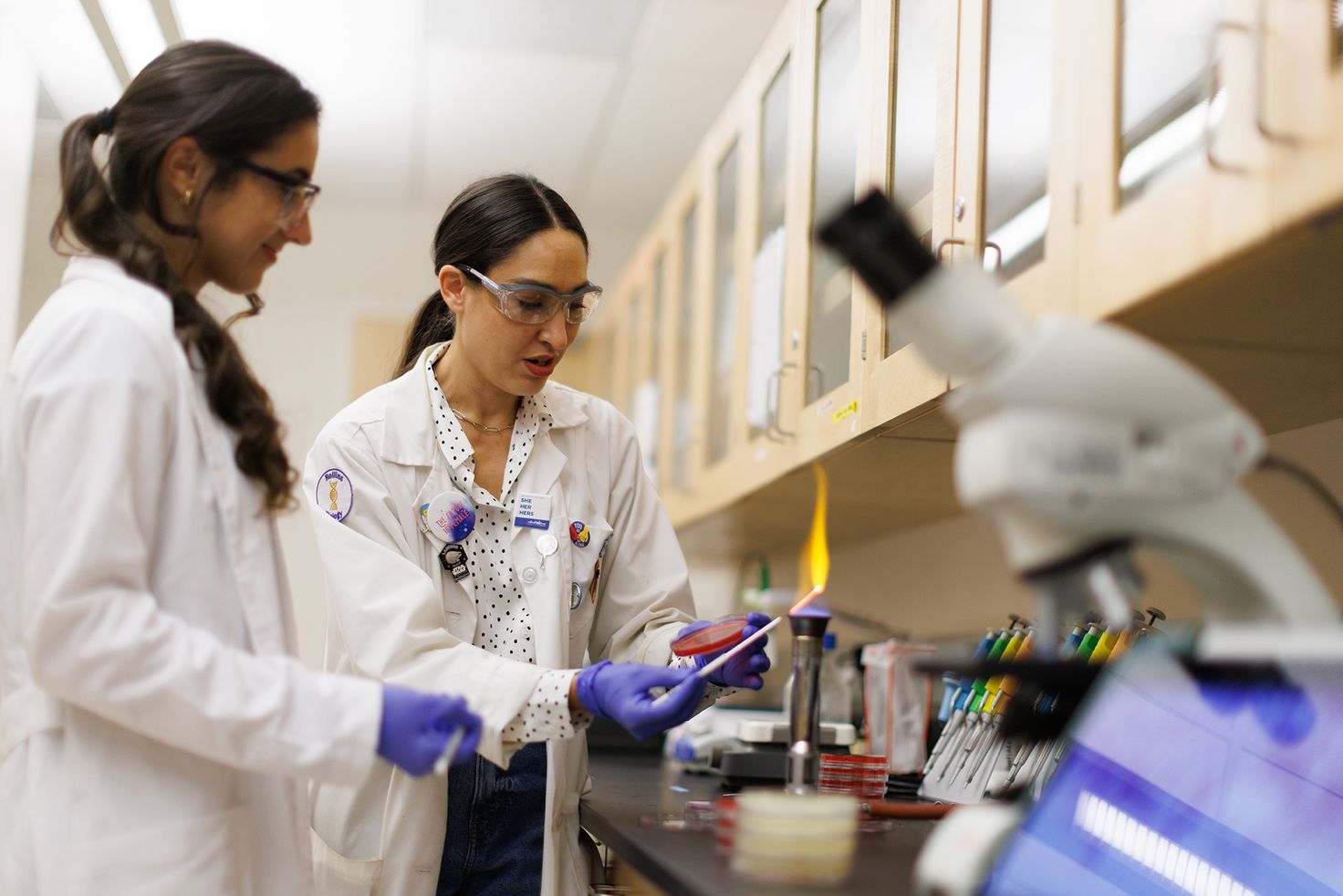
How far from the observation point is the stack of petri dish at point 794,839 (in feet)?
3.24

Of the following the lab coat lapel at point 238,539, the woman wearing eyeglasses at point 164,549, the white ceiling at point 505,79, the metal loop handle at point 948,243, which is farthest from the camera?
the white ceiling at point 505,79

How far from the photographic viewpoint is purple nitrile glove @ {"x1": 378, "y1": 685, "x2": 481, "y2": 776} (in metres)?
1.06

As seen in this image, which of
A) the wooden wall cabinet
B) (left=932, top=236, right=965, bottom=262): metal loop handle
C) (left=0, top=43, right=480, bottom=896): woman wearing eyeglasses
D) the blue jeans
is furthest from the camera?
the blue jeans

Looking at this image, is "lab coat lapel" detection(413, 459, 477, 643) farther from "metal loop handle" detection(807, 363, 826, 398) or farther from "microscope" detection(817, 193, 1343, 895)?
"microscope" detection(817, 193, 1343, 895)

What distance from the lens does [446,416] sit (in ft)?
5.50

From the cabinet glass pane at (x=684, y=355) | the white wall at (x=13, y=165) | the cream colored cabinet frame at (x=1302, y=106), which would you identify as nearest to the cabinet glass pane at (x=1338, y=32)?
the cream colored cabinet frame at (x=1302, y=106)

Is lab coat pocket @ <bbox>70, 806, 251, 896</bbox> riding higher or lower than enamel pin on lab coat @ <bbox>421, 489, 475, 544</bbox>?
lower

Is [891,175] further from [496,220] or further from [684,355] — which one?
[684,355]

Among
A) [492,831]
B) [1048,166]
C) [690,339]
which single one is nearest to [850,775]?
[492,831]

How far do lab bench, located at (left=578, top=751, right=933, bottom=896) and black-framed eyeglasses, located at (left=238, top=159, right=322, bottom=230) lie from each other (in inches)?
27.5

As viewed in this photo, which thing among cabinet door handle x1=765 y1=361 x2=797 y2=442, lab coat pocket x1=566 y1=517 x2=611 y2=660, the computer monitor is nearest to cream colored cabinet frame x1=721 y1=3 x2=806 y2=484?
cabinet door handle x1=765 y1=361 x2=797 y2=442

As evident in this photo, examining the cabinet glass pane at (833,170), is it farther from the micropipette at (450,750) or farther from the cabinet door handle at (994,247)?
the micropipette at (450,750)

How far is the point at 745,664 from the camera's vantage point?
57.7 inches

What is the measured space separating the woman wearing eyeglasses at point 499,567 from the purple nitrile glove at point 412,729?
0.25 meters
